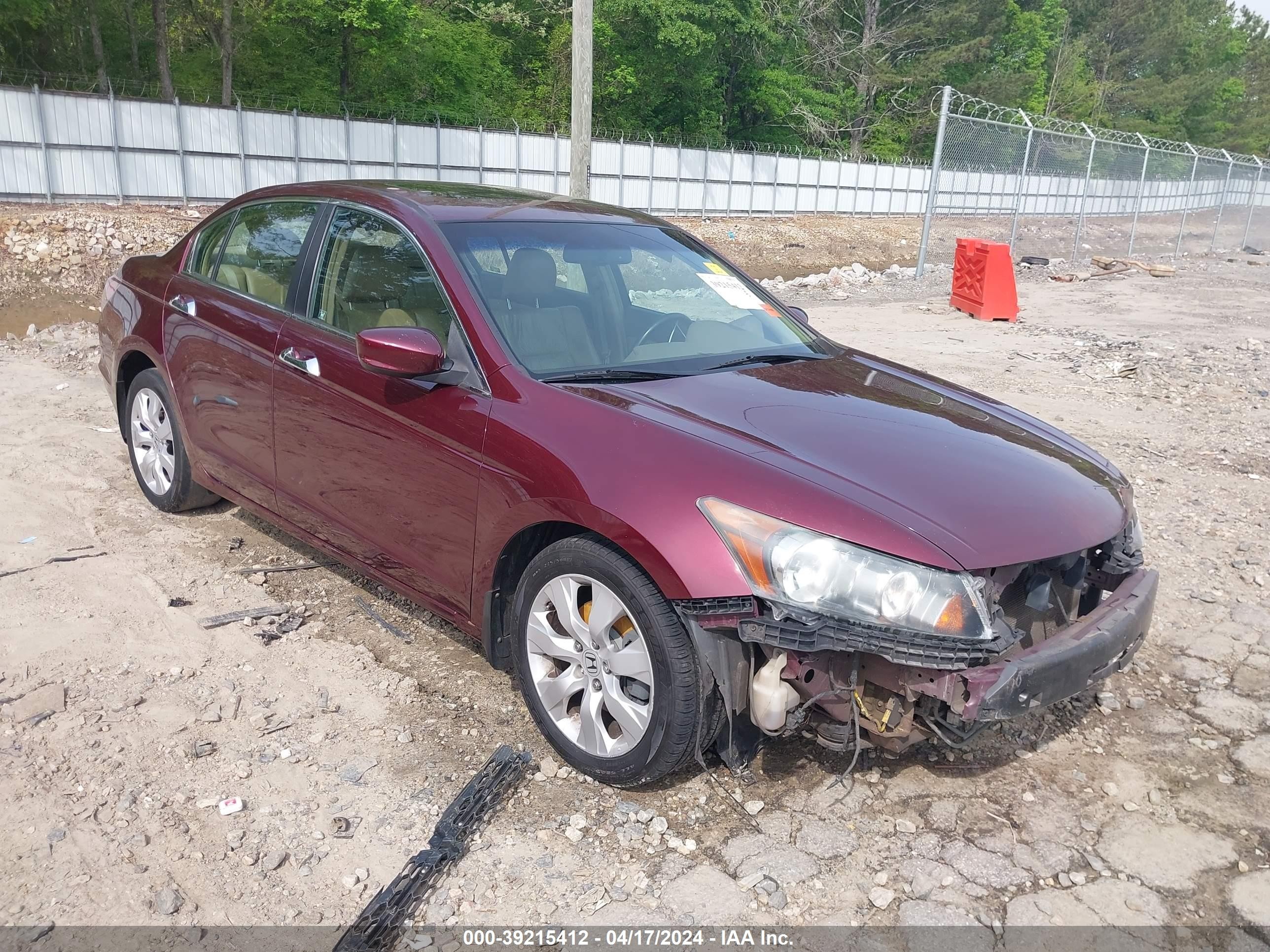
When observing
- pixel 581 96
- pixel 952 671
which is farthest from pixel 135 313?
pixel 581 96

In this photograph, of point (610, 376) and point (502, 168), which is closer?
point (610, 376)

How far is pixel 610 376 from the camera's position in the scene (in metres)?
3.31

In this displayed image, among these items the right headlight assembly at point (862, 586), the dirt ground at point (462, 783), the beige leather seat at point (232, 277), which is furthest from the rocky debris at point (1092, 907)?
the beige leather seat at point (232, 277)

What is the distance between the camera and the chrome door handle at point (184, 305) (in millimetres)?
4484

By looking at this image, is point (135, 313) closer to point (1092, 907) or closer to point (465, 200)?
point (465, 200)

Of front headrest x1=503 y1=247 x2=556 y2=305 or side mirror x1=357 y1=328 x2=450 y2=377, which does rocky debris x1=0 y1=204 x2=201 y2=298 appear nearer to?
front headrest x1=503 y1=247 x2=556 y2=305

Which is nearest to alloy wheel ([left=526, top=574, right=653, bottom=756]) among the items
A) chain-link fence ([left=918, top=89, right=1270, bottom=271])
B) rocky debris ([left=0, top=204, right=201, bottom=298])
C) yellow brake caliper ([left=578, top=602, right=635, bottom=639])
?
yellow brake caliper ([left=578, top=602, right=635, bottom=639])

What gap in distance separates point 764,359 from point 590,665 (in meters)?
1.46

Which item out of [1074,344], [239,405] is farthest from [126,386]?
[1074,344]

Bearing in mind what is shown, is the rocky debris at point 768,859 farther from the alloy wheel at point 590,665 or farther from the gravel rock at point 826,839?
the alloy wheel at point 590,665

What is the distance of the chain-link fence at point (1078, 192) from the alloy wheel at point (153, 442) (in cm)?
1549

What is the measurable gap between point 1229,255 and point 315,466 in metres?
33.7

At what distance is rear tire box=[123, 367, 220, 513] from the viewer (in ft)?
15.6

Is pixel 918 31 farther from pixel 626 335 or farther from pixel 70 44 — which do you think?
pixel 626 335
